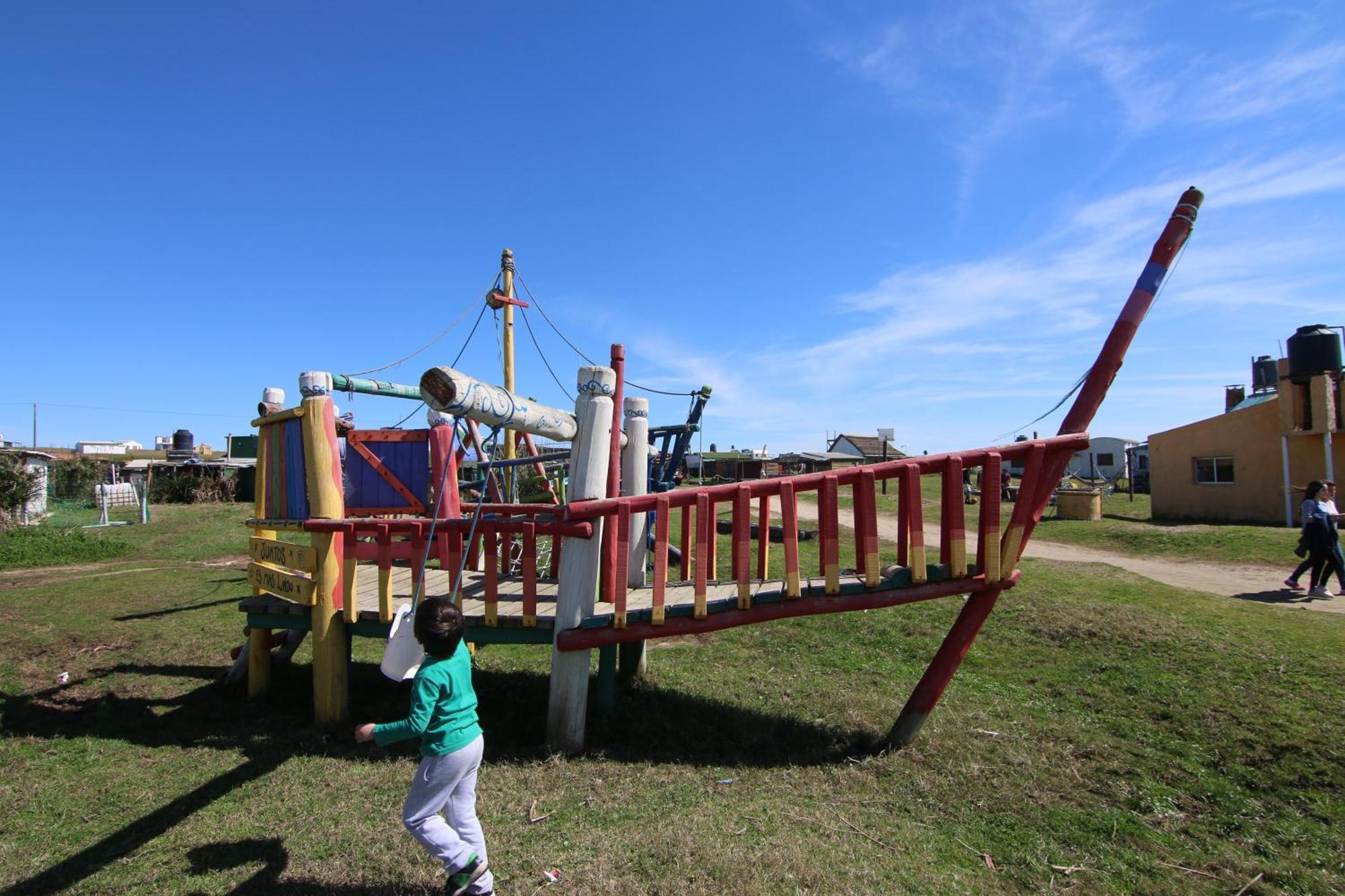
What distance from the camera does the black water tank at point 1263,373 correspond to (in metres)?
29.1

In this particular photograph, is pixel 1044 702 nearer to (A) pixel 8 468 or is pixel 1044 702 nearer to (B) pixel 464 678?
(B) pixel 464 678

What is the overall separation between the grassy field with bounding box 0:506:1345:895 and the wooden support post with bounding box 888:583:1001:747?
0.15m

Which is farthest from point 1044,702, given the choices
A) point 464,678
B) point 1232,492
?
point 1232,492

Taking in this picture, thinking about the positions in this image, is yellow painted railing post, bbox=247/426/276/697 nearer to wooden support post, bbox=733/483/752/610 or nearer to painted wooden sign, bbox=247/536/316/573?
painted wooden sign, bbox=247/536/316/573

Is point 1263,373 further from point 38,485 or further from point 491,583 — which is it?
point 38,485

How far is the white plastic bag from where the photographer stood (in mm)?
3562

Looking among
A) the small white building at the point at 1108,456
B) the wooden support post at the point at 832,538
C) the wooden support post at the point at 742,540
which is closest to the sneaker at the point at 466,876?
the wooden support post at the point at 742,540

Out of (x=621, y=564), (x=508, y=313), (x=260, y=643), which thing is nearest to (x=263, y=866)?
(x=621, y=564)

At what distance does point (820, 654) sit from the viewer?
7402mm

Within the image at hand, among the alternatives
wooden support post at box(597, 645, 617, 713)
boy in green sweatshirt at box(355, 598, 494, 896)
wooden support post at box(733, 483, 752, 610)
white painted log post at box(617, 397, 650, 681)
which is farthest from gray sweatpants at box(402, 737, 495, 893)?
white painted log post at box(617, 397, 650, 681)

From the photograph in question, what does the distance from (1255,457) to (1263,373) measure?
13788mm

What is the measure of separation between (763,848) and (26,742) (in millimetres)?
5405

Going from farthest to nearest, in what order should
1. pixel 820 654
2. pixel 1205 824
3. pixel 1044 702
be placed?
pixel 820 654 → pixel 1044 702 → pixel 1205 824

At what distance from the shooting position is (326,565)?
222 inches
